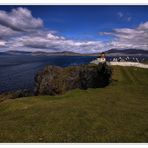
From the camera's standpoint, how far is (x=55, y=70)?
66500 mm

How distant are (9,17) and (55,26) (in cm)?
Answer: 364

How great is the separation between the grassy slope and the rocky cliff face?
2472 centimetres

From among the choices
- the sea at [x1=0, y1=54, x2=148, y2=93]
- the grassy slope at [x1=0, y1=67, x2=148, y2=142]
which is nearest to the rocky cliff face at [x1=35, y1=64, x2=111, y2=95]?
the sea at [x1=0, y1=54, x2=148, y2=93]

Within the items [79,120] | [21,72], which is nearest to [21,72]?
[21,72]

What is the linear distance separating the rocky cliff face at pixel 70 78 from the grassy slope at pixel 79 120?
24.7 meters

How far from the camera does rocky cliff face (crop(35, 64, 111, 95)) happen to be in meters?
54.4

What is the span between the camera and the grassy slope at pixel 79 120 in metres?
17.5

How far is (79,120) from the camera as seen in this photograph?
20625mm

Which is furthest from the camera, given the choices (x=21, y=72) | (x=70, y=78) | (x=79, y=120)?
(x=21, y=72)

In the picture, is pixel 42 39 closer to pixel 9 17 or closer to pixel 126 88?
pixel 9 17

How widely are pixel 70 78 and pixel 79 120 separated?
4226 cm

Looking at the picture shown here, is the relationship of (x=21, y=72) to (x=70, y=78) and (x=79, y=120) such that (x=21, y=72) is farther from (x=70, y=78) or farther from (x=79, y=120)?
(x=79, y=120)

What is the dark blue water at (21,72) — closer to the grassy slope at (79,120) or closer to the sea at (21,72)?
the sea at (21,72)

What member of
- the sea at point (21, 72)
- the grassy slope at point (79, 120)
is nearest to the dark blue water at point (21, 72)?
→ the sea at point (21, 72)
